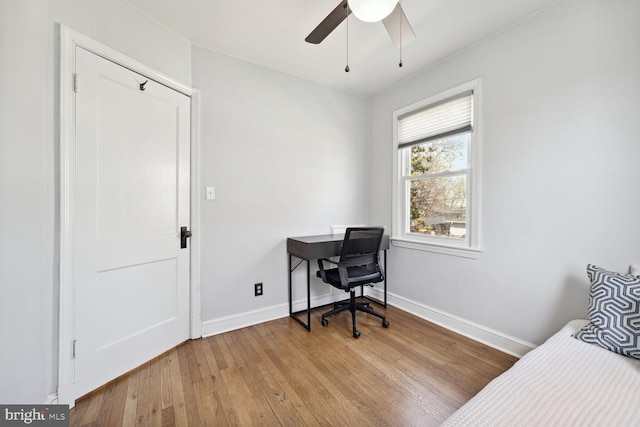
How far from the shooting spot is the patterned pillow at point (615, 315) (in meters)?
1.21

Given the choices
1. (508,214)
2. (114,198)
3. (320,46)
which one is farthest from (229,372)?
(320,46)

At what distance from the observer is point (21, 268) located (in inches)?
49.0

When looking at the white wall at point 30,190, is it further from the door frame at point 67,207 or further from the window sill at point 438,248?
the window sill at point 438,248

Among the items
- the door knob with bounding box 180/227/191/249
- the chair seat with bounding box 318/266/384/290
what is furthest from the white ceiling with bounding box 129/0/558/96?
the chair seat with bounding box 318/266/384/290

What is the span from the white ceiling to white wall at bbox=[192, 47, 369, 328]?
0.76 feet

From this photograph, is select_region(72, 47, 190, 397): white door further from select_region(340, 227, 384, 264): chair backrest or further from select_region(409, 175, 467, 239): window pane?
select_region(409, 175, 467, 239): window pane

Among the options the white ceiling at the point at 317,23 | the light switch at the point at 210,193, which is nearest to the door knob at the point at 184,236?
the light switch at the point at 210,193

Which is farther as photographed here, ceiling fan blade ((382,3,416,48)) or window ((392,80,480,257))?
window ((392,80,480,257))

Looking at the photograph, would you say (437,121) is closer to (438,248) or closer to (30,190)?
(438,248)

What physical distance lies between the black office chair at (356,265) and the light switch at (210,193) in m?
1.15

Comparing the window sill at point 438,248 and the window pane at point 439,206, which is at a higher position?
the window pane at point 439,206

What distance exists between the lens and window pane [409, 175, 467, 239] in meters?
2.36

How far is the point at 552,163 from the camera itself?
1756 mm

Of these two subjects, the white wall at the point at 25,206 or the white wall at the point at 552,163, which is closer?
the white wall at the point at 25,206
